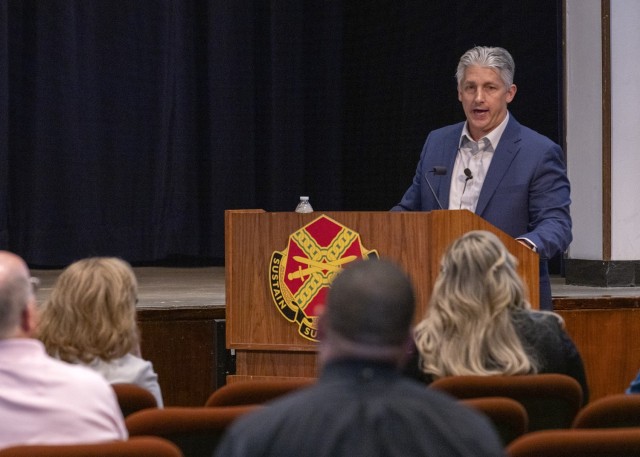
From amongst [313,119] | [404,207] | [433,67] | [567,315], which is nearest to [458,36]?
[433,67]

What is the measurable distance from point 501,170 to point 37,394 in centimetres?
240

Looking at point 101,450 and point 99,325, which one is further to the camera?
point 99,325

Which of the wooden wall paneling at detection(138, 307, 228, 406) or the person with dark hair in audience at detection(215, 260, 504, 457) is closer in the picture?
the person with dark hair in audience at detection(215, 260, 504, 457)

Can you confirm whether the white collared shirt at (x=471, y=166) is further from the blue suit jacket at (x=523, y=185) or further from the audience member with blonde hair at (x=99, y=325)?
the audience member with blonde hair at (x=99, y=325)

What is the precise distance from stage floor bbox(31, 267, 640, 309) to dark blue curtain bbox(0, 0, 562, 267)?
339 millimetres

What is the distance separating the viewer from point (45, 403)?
2059 millimetres

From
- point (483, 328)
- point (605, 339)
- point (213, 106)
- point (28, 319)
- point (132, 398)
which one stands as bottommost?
point (605, 339)

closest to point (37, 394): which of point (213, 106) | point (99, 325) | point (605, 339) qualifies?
point (99, 325)

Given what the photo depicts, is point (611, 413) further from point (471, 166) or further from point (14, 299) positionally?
point (471, 166)

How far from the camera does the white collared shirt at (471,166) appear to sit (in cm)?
412

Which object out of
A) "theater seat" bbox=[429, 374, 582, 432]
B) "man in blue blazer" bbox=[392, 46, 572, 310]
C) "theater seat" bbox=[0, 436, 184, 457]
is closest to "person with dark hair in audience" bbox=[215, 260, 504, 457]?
"theater seat" bbox=[0, 436, 184, 457]

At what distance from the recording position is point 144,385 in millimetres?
2854

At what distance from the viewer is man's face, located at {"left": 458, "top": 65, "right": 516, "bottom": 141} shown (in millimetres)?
4039

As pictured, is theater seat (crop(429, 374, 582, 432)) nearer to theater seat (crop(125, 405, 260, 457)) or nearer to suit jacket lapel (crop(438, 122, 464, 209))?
theater seat (crop(125, 405, 260, 457))
